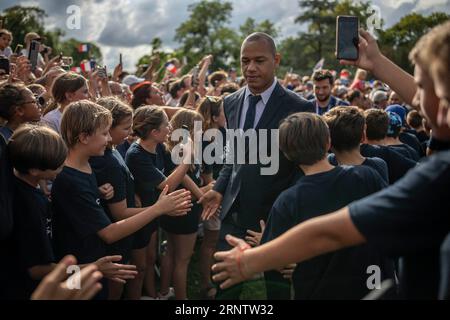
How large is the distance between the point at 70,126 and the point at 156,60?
670 centimetres

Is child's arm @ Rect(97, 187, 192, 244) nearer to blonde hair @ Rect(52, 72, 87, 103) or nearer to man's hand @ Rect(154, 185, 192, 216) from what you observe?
man's hand @ Rect(154, 185, 192, 216)

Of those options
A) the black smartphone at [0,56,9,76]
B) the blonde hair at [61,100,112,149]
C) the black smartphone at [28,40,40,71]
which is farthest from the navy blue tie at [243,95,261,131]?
the black smartphone at [28,40,40,71]

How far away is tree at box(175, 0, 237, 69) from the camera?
73.8 m

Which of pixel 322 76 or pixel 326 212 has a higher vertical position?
pixel 322 76

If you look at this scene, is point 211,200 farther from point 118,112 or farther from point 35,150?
point 35,150

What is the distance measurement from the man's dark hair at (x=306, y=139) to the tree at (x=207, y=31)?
7130 centimetres

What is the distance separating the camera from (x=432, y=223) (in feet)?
5.16

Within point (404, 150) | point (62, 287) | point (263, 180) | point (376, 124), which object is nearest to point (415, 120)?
point (404, 150)

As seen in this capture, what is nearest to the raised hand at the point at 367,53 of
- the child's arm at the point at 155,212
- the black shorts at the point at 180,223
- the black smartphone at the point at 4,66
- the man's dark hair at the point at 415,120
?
the child's arm at the point at 155,212

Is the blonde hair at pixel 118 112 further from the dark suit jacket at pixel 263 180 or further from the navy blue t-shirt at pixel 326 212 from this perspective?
the navy blue t-shirt at pixel 326 212

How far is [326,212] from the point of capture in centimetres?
289

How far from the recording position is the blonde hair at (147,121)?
15.0 ft

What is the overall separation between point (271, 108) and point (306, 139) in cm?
121

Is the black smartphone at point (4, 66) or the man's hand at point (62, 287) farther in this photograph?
the black smartphone at point (4, 66)
